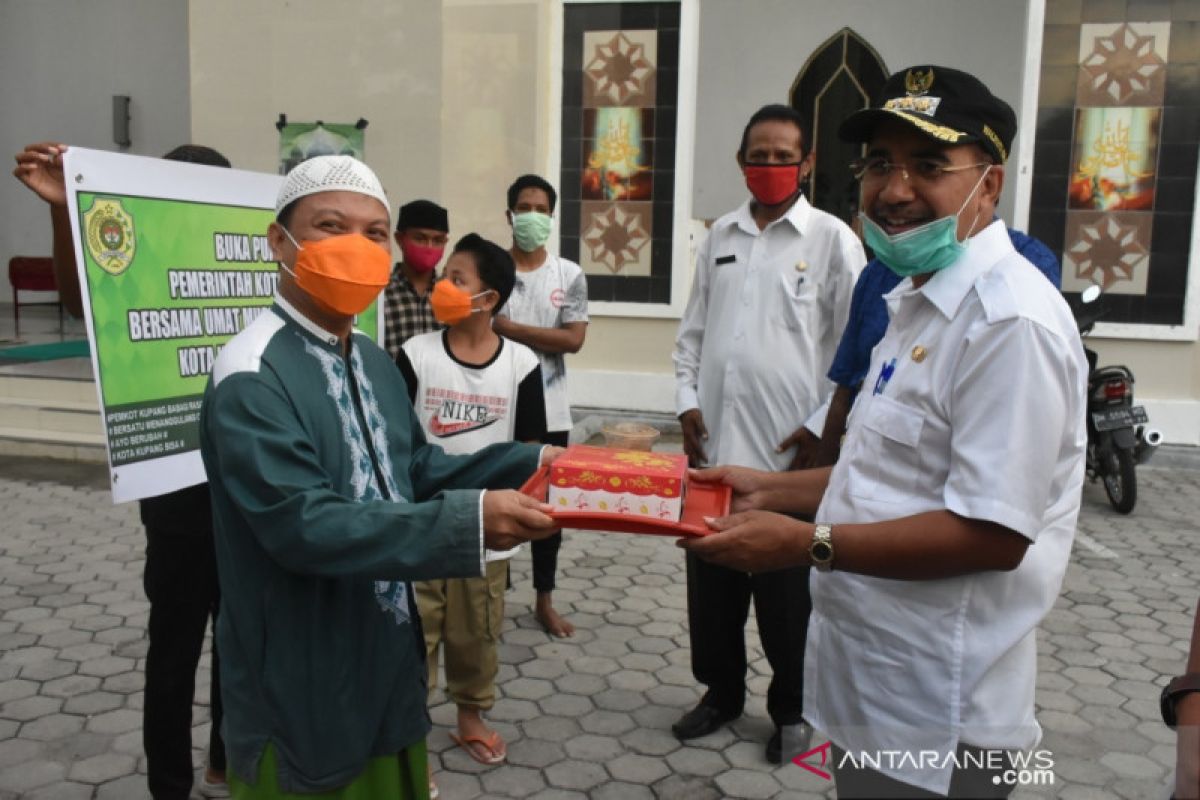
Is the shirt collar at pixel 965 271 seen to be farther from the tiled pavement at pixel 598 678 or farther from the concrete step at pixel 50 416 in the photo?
the concrete step at pixel 50 416

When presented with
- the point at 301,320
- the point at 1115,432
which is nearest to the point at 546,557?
the point at 301,320

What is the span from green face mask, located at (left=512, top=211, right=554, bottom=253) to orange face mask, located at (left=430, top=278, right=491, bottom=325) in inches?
52.3

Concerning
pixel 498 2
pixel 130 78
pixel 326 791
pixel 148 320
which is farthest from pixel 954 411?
pixel 130 78

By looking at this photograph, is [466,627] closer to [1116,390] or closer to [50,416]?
[1116,390]

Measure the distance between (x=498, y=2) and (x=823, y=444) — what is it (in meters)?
6.65

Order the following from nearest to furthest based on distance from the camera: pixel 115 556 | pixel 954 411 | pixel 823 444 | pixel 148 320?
pixel 954 411 < pixel 148 320 < pixel 823 444 < pixel 115 556

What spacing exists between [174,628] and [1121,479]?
6385mm

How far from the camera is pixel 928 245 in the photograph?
6.46 ft

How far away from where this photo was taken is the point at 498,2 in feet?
29.1

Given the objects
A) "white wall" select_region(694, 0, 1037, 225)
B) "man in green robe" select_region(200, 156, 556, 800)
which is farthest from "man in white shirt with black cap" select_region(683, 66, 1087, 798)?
"white wall" select_region(694, 0, 1037, 225)

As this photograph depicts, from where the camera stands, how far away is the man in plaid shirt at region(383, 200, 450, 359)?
14.9 ft

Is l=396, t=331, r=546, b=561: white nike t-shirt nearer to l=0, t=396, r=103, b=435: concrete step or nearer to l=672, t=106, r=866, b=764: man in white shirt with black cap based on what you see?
l=672, t=106, r=866, b=764: man in white shirt with black cap

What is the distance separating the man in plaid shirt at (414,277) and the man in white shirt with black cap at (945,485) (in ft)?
9.04

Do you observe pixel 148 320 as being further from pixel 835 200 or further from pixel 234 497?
pixel 835 200
